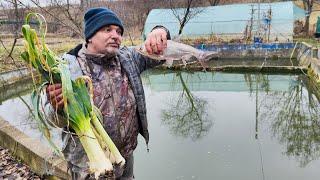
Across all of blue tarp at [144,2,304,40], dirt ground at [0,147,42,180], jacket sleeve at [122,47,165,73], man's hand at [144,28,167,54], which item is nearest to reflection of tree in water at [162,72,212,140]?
dirt ground at [0,147,42,180]

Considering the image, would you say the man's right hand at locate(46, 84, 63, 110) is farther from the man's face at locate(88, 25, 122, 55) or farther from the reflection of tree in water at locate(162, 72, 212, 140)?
the reflection of tree in water at locate(162, 72, 212, 140)

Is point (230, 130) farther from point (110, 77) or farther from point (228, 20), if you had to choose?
point (228, 20)

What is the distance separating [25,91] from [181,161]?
976 cm

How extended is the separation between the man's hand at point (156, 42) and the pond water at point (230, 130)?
14.3 ft

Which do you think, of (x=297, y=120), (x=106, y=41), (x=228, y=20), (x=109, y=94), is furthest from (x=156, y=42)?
(x=228, y=20)

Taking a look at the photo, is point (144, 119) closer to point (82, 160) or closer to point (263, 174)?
point (82, 160)

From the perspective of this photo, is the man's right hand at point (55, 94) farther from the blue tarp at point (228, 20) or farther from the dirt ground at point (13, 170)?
the blue tarp at point (228, 20)

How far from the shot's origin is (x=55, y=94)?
76.8 inches

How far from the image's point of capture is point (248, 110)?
1074cm

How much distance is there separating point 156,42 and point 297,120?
28.1 ft

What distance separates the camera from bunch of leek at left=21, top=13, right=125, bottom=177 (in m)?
1.91

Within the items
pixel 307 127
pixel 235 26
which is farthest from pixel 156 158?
pixel 235 26

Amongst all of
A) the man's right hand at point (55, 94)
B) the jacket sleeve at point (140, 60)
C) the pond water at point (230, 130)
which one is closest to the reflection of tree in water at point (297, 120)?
the pond water at point (230, 130)

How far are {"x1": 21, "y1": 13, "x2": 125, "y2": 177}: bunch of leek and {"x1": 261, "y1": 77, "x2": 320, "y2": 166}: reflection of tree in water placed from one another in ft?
20.0
